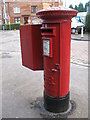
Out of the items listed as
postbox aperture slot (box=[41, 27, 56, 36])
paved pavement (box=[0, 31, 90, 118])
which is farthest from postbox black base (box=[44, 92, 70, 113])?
postbox aperture slot (box=[41, 27, 56, 36])

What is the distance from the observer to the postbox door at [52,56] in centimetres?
236

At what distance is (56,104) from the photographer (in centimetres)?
271

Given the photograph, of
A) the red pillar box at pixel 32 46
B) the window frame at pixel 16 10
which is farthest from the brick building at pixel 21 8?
the red pillar box at pixel 32 46

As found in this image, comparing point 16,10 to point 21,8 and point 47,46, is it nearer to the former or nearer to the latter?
point 21,8

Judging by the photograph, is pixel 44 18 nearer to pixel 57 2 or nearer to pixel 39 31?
pixel 39 31

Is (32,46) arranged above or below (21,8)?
below

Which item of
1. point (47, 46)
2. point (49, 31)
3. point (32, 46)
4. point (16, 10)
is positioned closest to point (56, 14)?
point (49, 31)

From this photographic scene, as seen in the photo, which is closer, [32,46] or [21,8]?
[32,46]

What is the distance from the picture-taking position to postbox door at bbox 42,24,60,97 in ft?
7.74

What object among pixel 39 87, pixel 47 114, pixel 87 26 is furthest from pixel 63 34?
pixel 87 26

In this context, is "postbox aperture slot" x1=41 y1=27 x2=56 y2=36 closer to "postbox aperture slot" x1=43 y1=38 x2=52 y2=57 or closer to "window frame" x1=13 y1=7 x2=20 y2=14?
"postbox aperture slot" x1=43 y1=38 x2=52 y2=57

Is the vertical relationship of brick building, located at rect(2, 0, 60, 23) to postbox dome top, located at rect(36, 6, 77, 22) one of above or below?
above

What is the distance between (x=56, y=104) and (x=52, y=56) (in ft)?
2.93

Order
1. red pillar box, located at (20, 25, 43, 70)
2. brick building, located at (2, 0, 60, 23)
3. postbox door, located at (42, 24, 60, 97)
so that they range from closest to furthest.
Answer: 1. postbox door, located at (42, 24, 60, 97)
2. red pillar box, located at (20, 25, 43, 70)
3. brick building, located at (2, 0, 60, 23)
